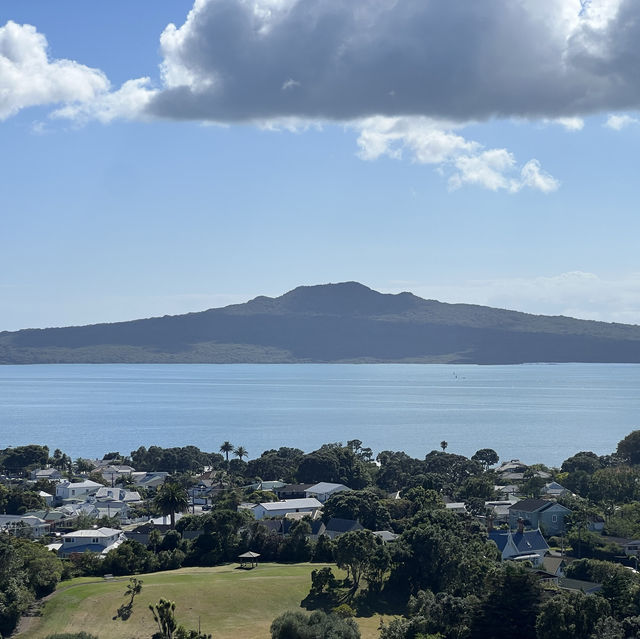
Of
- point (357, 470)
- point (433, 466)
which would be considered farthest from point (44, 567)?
point (433, 466)

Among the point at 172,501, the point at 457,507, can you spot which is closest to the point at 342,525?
the point at 172,501

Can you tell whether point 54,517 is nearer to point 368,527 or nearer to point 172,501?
point 172,501

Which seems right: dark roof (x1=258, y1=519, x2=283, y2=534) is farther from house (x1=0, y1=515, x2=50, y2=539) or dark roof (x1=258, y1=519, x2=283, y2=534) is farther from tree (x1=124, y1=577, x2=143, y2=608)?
tree (x1=124, y1=577, x2=143, y2=608)

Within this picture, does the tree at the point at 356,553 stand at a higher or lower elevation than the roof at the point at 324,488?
higher

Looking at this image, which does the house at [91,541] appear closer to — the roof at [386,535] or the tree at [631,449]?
the roof at [386,535]

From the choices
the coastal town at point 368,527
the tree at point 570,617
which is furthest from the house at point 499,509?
the tree at point 570,617

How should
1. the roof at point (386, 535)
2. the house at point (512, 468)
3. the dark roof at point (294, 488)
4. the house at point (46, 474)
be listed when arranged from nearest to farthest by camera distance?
the roof at point (386, 535), the dark roof at point (294, 488), the house at point (46, 474), the house at point (512, 468)

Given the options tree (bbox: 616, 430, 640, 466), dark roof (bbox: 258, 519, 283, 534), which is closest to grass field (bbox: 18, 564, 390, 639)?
dark roof (bbox: 258, 519, 283, 534)
